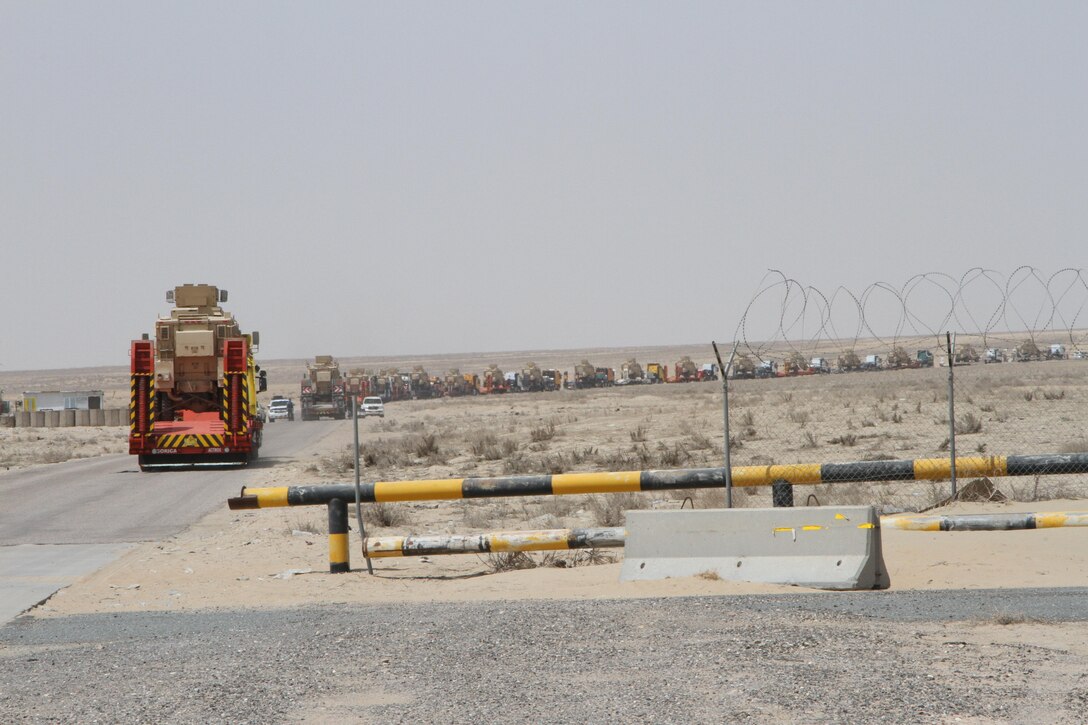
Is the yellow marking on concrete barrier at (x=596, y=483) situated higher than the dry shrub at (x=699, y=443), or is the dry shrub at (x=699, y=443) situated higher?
the yellow marking on concrete barrier at (x=596, y=483)

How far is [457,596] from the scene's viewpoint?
11.3m

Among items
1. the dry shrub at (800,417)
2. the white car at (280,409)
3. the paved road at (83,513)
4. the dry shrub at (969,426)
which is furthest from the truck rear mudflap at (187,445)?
the white car at (280,409)

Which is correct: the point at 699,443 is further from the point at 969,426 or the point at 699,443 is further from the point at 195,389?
the point at 195,389

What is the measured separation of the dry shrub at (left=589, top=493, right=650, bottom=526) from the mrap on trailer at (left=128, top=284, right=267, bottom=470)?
12.4 metres

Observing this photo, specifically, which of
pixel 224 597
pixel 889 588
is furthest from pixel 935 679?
pixel 224 597

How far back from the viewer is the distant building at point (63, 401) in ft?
243

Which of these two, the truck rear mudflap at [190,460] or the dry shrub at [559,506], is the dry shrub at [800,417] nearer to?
the truck rear mudflap at [190,460]

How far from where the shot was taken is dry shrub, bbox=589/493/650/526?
1625 centimetres

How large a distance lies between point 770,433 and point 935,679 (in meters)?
26.1

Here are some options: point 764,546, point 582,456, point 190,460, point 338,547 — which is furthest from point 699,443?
point 764,546

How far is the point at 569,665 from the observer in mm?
7621

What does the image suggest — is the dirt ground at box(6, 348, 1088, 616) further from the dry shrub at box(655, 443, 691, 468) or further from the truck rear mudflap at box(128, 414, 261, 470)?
the truck rear mudflap at box(128, 414, 261, 470)

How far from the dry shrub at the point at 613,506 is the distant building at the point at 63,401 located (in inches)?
2364

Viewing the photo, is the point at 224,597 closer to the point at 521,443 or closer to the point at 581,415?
the point at 521,443
